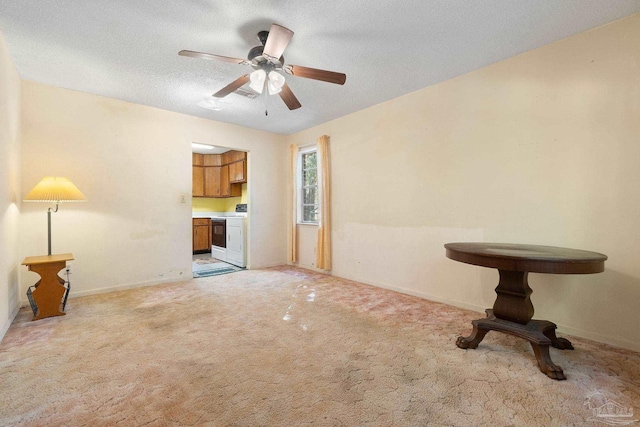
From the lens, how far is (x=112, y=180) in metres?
3.54

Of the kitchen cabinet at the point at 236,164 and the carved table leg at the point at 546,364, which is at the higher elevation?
the kitchen cabinet at the point at 236,164

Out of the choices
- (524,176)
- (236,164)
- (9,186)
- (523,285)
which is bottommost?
(523,285)

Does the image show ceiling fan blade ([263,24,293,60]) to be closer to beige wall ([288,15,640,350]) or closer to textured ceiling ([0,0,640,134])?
textured ceiling ([0,0,640,134])

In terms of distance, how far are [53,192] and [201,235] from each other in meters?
3.97

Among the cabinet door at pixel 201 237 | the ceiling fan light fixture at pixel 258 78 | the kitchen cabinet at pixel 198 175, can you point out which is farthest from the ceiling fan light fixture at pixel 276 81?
the cabinet door at pixel 201 237

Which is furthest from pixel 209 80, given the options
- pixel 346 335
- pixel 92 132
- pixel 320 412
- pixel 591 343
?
pixel 591 343

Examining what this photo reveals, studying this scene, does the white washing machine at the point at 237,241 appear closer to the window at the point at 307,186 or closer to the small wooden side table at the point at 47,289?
the window at the point at 307,186

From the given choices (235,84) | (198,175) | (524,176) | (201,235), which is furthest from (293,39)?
(201,235)

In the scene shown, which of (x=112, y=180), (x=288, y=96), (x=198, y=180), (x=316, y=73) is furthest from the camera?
(x=198, y=180)

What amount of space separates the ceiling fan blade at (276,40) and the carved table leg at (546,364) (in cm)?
263

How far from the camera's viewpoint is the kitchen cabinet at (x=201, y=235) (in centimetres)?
655

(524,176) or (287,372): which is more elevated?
(524,176)

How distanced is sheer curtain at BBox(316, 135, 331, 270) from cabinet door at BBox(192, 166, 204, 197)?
3.63 meters

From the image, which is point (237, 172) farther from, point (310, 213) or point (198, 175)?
point (310, 213)
